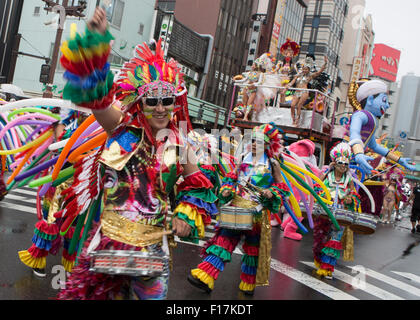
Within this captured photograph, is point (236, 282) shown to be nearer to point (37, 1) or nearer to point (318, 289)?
point (318, 289)

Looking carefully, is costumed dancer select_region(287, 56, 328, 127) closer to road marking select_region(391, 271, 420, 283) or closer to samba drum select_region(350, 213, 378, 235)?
road marking select_region(391, 271, 420, 283)

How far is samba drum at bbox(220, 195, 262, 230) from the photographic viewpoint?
4652mm

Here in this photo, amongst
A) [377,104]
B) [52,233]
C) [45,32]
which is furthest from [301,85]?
[45,32]

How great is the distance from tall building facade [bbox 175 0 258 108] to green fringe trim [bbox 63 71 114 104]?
3279 centimetres

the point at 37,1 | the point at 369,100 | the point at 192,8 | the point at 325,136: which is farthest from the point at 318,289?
the point at 192,8

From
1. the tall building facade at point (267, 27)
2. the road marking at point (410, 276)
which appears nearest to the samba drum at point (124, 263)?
the road marking at point (410, 276)

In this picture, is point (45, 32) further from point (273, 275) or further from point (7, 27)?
point (273, 275)

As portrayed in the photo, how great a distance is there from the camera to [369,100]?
701 centimetres

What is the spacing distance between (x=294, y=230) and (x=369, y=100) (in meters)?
3.77

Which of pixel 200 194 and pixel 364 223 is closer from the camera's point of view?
pixel 200 194

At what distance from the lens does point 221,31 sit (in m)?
36.9

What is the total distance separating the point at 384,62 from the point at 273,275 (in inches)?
3345

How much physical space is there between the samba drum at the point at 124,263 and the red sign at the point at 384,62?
85.0 meters

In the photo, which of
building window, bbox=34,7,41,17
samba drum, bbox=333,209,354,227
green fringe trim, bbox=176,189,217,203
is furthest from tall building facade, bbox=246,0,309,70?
green fringe trim, bbox=176,189,217,203
